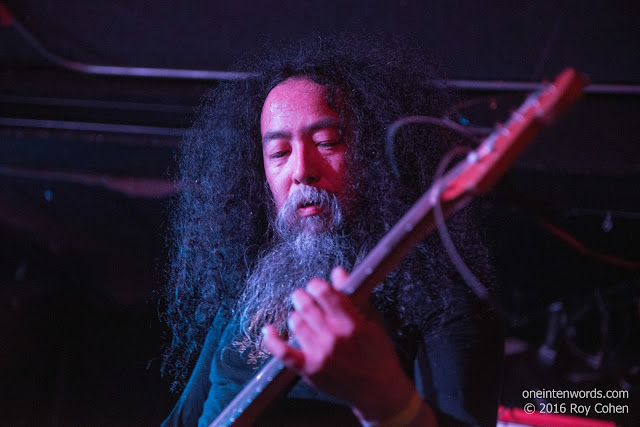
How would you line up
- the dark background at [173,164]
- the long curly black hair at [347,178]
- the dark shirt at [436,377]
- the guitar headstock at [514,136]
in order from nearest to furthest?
the guitar headstock at [514,136] → the dark shirt at [436,377] → the long curly black hair at [347,178] → the dark background at [173,164]

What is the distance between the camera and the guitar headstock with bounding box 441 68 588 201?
90 centimetres

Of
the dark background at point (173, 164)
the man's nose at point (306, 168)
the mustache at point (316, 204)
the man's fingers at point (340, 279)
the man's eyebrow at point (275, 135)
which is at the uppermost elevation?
the dark background at point (173, 164)

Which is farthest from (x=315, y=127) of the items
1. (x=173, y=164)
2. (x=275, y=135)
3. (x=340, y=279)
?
(x=173, y=164)

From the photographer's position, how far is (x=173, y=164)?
3.62 meters

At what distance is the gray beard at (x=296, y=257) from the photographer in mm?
1604

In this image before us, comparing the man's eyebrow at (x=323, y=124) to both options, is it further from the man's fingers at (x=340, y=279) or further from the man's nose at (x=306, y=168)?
the man's fingers at (x=340, y=279)

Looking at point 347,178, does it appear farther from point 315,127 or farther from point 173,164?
point 173,164

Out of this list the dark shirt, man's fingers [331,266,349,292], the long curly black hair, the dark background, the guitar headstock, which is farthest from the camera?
the dark background

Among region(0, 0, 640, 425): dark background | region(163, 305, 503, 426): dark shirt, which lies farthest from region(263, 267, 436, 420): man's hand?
region(0, 0, 640, 425): dark background

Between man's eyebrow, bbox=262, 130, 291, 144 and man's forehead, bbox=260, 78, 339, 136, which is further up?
man's forehead, bbox=260, 78, 339, 136

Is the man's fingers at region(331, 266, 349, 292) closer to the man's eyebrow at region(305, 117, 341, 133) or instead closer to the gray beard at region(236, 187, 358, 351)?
the gray beard at region(236, 187, 358, 351)

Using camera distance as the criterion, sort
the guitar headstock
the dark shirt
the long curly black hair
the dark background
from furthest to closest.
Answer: the dark background → the long curly black hair → the dark shirt → the guitar headstock

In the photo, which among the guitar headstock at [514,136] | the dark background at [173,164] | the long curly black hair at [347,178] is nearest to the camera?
the guitar headstock at [514,136]

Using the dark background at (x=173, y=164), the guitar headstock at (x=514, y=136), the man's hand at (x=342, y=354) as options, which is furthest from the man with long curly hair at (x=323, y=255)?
the dark background at (x=173, y=164)
